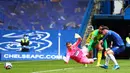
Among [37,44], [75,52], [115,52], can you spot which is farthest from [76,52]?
[37,44]

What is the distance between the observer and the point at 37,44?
38.1m

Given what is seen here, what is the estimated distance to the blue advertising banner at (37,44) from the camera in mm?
35969

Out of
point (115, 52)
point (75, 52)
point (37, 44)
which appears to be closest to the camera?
point (115, 52)

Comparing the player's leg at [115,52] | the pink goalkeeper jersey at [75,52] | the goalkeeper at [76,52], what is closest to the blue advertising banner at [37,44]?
the goalkeeper at [76,52]

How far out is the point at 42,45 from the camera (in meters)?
38.1

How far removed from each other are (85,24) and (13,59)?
7147mm

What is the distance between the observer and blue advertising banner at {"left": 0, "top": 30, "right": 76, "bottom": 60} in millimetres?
35969

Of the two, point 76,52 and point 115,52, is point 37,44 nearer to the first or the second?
point 76,52

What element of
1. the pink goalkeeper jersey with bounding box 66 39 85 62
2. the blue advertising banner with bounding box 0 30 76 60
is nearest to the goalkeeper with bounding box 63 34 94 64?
the pink goalkeeper jersey with bounding box 66 39 85 62

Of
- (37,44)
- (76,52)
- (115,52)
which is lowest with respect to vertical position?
(37,44)

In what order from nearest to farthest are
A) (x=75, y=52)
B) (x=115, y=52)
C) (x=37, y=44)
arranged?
(x=115, y=52) < (x=75, y=52) < (x=37, y=44)

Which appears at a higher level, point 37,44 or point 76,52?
point 76,52

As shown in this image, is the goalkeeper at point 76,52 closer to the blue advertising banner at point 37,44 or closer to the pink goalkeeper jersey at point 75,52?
the pink goalkeeper jersey at point 75,52

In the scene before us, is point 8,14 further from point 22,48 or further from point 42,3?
point 22,48
